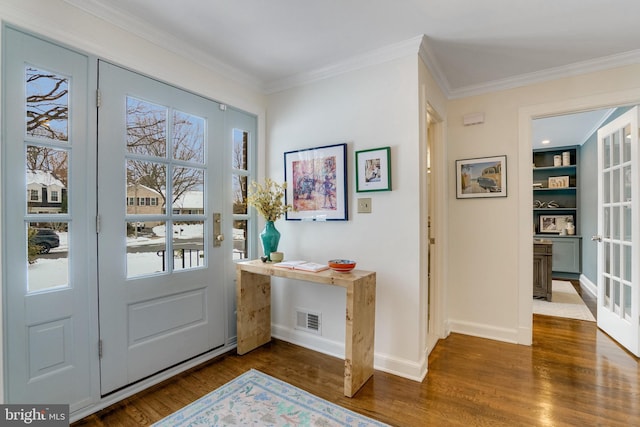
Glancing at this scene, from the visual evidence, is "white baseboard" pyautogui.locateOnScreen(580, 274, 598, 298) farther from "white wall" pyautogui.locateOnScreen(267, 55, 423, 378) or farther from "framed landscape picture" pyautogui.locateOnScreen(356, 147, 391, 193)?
"framed landscape picture" pyautogui.locateOnScreen(356, 147, 391, 193)

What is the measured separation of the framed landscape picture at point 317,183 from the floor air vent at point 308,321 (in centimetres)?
86

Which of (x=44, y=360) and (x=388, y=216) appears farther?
(x=388, y=216)

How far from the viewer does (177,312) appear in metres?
2.36

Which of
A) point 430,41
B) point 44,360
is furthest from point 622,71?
point 44,360

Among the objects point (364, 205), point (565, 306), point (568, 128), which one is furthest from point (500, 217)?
point (568, 128)

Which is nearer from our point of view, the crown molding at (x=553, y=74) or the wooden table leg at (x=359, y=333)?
the wooden table leg at (x=359, y=333)

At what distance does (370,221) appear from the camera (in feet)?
8.26

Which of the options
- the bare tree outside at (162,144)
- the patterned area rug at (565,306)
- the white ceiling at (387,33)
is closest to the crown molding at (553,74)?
the white ceiling at (387,33)

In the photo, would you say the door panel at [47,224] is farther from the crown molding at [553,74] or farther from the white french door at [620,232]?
the white french door at [620,232]

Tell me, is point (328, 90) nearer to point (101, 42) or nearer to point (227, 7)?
point (227, 7)

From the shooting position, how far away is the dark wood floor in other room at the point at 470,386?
1.84 meters

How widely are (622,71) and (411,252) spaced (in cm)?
231

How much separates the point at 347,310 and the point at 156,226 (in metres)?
1.49

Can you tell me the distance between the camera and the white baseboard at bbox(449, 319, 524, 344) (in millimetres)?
2943
